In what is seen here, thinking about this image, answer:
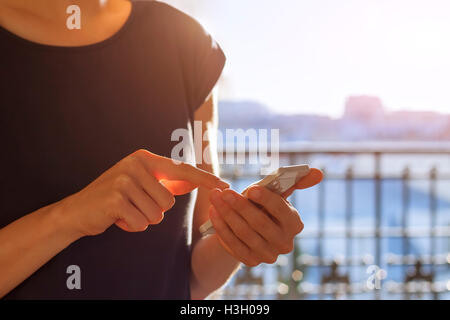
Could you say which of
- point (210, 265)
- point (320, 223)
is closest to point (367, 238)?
point (320, 223)

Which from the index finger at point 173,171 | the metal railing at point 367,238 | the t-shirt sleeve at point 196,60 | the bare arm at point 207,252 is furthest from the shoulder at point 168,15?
the metal railing at point 367,238

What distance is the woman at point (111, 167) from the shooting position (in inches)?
17.3

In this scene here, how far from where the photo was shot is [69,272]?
1.77 feet

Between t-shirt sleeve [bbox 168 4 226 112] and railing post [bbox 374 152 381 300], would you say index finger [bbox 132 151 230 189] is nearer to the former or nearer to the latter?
t-shirt sleeve [bbox 168 4 226 112]

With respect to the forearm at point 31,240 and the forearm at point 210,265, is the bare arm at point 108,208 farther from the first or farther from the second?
the forearm at point 210,265

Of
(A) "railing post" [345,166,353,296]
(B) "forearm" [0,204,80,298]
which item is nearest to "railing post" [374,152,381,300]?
(A) "railing post" [345,166,353,296]

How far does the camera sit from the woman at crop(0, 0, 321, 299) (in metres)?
0.44

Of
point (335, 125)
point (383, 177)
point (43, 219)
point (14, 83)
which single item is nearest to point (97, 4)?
point (14, 83)

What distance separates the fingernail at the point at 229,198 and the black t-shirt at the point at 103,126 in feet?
0.60

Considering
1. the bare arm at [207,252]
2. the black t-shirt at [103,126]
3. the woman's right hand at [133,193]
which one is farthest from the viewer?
the bare arm at [207,252]

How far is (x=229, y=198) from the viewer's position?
442 millimetres

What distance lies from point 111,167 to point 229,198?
137 mm

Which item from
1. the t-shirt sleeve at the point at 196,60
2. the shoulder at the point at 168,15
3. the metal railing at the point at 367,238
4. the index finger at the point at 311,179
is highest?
the shoulder at the point at 168,15
